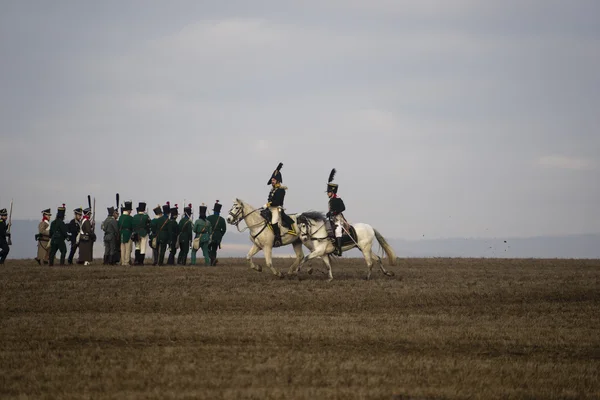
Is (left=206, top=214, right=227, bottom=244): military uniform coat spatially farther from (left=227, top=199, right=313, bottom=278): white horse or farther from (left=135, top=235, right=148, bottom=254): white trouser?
(left=227, top=199, right=313, bottom=278): white horse

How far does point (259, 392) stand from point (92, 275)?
51.8ft

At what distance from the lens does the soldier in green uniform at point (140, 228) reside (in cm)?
2991

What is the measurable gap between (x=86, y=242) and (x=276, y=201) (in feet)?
31.4

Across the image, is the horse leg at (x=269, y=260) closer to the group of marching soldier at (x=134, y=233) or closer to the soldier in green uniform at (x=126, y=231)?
the group of marching soldier at (x=134, y=233)

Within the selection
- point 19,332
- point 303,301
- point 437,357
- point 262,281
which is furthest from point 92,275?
point 437,357

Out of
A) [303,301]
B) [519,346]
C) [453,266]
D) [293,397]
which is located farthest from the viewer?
Answer: [453,266]

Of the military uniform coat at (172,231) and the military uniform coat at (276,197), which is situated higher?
the military uniform coat at (276,197)

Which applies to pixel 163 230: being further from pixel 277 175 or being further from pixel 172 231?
pixel 277 175

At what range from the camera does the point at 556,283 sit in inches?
913

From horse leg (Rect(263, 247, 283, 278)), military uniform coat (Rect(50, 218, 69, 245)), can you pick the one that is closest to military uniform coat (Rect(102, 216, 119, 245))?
military uniform coat (Rect(50, 218, 69, 245))

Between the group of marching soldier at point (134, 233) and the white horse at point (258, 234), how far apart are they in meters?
4.93

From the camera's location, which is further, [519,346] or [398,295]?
[398,295]

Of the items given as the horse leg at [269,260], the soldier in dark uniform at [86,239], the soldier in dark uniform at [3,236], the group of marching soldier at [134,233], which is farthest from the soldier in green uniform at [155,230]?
the horse leg at [269,260]

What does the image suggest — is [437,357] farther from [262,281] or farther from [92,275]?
[92,275]
